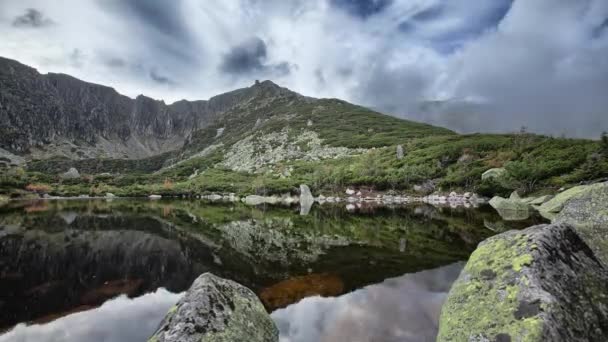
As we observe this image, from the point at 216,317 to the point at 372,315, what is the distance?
18.0ft

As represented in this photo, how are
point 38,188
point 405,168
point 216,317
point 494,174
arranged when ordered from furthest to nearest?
1. point 38,188
2. point 405,168
3. point 494,174
4. point 216,317

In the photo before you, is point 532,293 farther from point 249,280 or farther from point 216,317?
point 249,280

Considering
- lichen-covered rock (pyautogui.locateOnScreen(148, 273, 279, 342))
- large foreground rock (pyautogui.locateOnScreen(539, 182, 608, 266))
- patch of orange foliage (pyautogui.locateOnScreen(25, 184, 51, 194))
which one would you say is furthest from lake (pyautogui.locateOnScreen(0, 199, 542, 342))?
patch of orange foliage (pyautogui.locateOnScreen(25, 184, 51, 194))

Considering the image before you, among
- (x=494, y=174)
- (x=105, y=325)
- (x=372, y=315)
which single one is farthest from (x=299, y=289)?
(x=494, y=174)

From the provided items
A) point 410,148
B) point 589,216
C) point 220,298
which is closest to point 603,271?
point 589,216

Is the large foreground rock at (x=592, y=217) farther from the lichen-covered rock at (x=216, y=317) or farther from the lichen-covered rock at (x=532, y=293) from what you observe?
the lichen-covered rock at (x=216, y=317)

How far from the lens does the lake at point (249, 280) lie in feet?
33.2

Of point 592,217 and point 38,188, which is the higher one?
point 592,217

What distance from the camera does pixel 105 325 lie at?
1049cm

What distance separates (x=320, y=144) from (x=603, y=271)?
190 m

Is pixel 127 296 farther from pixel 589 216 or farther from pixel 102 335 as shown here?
pixel 589 216

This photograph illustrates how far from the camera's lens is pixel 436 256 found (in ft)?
61.2

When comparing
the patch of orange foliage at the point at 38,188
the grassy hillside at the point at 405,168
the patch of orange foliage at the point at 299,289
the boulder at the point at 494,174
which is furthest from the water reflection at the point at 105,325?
the patch of orange foliage at the point at 38,188

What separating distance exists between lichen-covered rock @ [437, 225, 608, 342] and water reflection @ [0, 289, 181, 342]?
890 centimetres
